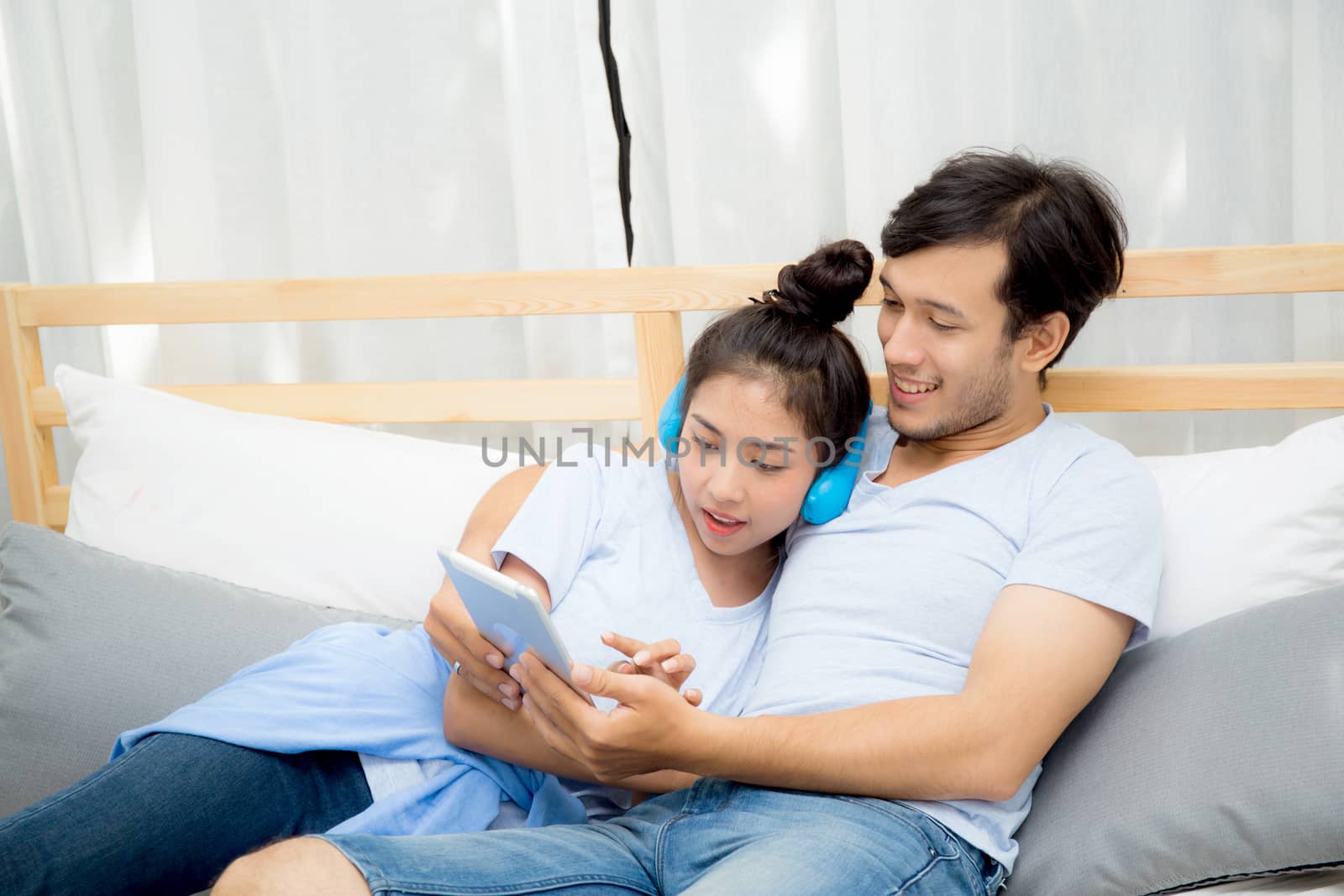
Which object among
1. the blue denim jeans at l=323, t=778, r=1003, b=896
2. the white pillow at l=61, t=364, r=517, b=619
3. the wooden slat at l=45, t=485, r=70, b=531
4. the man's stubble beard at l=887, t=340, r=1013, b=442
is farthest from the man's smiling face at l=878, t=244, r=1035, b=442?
the wooden slat at l=45, t=485, r=70, b=531

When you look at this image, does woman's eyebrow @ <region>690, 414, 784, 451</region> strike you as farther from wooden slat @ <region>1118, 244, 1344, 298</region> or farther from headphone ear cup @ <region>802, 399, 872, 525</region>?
wooden slat @ <region>1118, 244, 1344, 298</region>

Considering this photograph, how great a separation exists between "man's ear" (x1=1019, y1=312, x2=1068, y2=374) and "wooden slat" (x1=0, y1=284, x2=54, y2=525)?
1.60 meters

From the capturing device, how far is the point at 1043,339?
1.39 m

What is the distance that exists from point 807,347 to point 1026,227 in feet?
0.94

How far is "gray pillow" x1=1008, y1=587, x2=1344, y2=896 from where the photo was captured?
1048mm

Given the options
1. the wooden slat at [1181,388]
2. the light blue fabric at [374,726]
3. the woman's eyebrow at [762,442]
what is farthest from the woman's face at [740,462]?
the wooden slat at [1181,388]

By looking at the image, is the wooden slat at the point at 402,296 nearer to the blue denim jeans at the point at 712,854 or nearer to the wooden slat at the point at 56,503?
the wooden slat at the point at 56,503

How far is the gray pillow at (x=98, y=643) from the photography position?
1444 mm

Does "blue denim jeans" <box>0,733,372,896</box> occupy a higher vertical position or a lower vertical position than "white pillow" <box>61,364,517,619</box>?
lower

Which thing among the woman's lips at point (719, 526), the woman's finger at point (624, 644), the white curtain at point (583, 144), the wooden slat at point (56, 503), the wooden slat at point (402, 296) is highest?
the white curtain at point (583, 144)

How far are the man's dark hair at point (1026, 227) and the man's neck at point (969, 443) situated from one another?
0.11 m

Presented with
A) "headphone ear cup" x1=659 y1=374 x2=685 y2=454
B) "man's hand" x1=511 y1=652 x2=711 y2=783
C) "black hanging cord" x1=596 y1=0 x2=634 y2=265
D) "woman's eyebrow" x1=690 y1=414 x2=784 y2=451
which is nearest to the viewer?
"man's hand" x1=511 y1=652 x2=711 y2=783

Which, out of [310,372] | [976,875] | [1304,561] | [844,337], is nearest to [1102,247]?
[844,337]

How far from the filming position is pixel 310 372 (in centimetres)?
222
